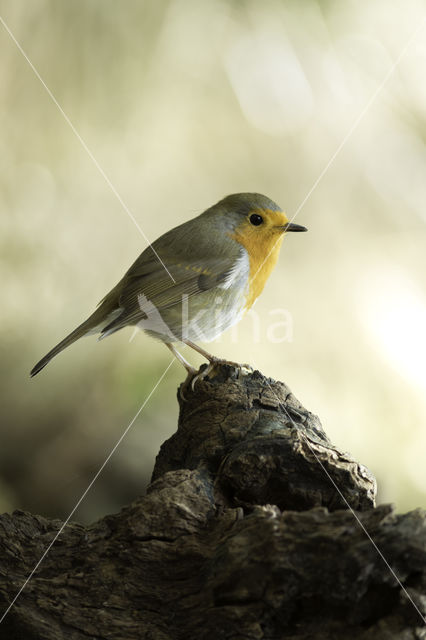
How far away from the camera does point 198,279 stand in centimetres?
232

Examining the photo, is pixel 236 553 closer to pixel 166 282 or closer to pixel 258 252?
pixel 166 282

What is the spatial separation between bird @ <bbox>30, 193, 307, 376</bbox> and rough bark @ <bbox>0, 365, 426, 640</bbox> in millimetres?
485

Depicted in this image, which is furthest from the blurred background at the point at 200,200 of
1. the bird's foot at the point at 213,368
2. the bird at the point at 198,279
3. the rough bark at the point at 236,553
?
the rough bark at the point at 236,553

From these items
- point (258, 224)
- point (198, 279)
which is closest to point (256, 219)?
point (258, 224)

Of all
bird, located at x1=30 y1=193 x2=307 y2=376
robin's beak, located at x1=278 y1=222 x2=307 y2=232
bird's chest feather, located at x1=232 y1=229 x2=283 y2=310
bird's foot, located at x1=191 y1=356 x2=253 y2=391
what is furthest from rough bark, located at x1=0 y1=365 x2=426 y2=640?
robin's beak, located at x1=278 y1=222 x2=307 y2=232

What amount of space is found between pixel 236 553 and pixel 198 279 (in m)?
1.21

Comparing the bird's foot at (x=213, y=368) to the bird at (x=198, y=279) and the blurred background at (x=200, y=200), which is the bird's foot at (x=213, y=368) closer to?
the bird at (x=198, y=279)

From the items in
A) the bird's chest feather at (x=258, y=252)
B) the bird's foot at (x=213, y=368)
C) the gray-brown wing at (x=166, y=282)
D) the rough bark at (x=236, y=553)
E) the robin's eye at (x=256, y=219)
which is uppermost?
the robin's eye at (x=256, y=219)

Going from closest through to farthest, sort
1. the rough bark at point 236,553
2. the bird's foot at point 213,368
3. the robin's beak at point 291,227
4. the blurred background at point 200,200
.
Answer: the rough bark at point 236,553
the bird's foot at point 213,368
the robin's beak at point 291,227
the blurred background at point 200,200

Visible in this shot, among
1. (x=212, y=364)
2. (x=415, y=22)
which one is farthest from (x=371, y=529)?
(x=415, y=22)

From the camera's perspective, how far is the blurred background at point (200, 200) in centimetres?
282

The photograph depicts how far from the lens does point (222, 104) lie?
3.10 m

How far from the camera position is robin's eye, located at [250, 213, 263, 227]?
8.12 feet

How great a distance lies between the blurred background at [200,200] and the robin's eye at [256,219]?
66cm
